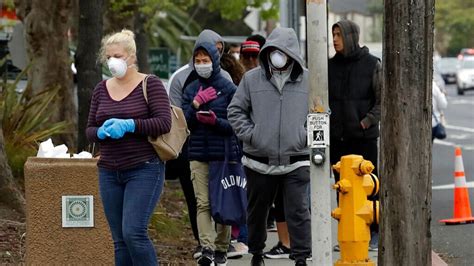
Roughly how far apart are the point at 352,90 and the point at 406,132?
3.30m

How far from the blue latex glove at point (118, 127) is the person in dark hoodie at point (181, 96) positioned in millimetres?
→ 2395

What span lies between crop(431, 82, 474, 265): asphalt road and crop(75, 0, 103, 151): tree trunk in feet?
12.6

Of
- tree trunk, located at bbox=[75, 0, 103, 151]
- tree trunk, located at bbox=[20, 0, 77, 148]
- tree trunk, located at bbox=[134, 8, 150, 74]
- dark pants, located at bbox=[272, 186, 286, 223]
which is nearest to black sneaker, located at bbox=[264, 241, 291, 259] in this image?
dark pants, located at bbox=[272, 186, 286, 223]

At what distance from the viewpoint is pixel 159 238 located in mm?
11234

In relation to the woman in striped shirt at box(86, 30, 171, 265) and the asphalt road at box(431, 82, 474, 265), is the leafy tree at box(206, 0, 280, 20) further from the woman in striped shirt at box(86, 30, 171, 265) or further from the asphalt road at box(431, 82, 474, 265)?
the woman in striped shirt at box(86, 30, 171, 265)

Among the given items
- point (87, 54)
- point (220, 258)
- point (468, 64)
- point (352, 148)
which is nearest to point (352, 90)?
point (352, 148)

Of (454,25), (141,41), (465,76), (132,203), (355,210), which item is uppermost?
(454,25)

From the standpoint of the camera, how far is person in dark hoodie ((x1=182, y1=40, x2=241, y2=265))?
9812 millimetres

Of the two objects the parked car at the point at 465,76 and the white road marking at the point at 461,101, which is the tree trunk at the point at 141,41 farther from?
the parked car at the point at 465,76

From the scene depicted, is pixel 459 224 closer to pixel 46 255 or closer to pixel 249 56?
pixel 249 56

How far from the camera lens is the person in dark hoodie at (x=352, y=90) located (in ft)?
35.2

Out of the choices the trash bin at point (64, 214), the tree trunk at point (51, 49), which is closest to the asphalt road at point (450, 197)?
the trash bin at point (64, 214)

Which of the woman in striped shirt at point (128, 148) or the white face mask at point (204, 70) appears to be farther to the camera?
the white face mask at point (204, 70)

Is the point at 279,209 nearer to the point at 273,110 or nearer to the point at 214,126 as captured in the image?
the point at 214,126
